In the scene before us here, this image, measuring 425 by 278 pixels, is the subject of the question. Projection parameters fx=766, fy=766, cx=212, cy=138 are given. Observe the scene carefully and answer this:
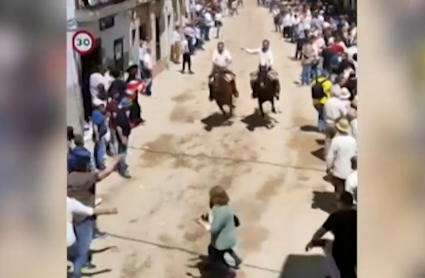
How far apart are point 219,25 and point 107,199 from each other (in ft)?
1.49

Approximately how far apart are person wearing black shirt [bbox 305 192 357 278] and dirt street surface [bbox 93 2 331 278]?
0.11ft

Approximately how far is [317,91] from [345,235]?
33 centimetres

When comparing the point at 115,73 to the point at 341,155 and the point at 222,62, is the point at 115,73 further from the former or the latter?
A: the point at 341,155

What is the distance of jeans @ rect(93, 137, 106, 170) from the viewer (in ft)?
5.47

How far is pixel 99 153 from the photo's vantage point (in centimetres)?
168

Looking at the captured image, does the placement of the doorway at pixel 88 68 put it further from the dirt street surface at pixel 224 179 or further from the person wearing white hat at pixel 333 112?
the person wearing white hat at pixel 333 112

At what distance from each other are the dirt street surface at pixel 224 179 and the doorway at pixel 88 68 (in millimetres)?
128

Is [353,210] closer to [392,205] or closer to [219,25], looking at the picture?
[392,205]

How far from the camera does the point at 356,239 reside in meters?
1.57

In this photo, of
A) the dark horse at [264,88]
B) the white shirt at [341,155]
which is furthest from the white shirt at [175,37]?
the white shirt at [341,155]

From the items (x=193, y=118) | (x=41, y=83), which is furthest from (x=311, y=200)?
(x=41, y=83)

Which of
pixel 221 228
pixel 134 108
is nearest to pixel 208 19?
pixel 134 108

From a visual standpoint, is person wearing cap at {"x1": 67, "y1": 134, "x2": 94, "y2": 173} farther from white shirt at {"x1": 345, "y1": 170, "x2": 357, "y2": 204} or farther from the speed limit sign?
white shirt at {"x1": 345, "y1": 170, "x2": 357, "y2": 204}

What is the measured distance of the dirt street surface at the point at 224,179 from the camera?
161 centimetres
